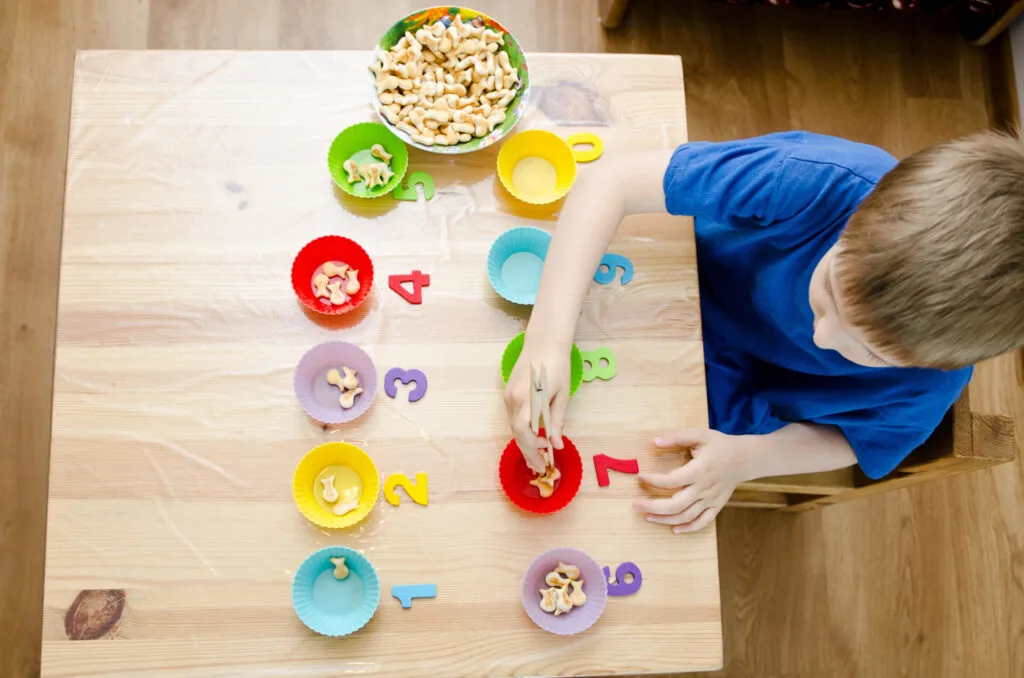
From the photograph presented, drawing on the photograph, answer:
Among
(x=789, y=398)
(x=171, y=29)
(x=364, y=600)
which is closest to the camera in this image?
(x=364, y=600)

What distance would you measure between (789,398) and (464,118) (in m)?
0.49

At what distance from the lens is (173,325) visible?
0.78 m

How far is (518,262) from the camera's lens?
0.83m

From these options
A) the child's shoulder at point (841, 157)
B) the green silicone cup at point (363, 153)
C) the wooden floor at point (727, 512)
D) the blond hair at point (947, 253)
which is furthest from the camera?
the wooden floor at point (727, 512)

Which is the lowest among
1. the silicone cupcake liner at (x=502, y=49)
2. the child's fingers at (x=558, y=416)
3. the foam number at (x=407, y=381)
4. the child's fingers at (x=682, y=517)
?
the child's fingers at (x=682, y=517)

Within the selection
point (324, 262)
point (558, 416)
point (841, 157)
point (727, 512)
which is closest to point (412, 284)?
point (324, 262)

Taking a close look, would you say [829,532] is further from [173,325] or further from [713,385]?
[173,325]

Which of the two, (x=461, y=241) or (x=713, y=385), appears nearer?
(x=461, y=241)

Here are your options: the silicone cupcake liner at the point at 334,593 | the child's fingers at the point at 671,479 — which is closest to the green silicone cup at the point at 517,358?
the child's fingers at the point at 671,479

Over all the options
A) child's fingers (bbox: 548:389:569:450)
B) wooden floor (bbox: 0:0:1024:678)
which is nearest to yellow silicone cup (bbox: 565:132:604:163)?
child's fingers (bbox: 548:389:569:450)

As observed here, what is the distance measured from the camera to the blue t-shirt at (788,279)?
2.35ft

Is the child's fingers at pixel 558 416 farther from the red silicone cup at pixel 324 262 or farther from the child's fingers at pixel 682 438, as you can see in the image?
the red silicone cup at pixel 324 262

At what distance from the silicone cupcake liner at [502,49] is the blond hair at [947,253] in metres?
0.37

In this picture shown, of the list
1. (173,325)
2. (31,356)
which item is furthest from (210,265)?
(31,356)
